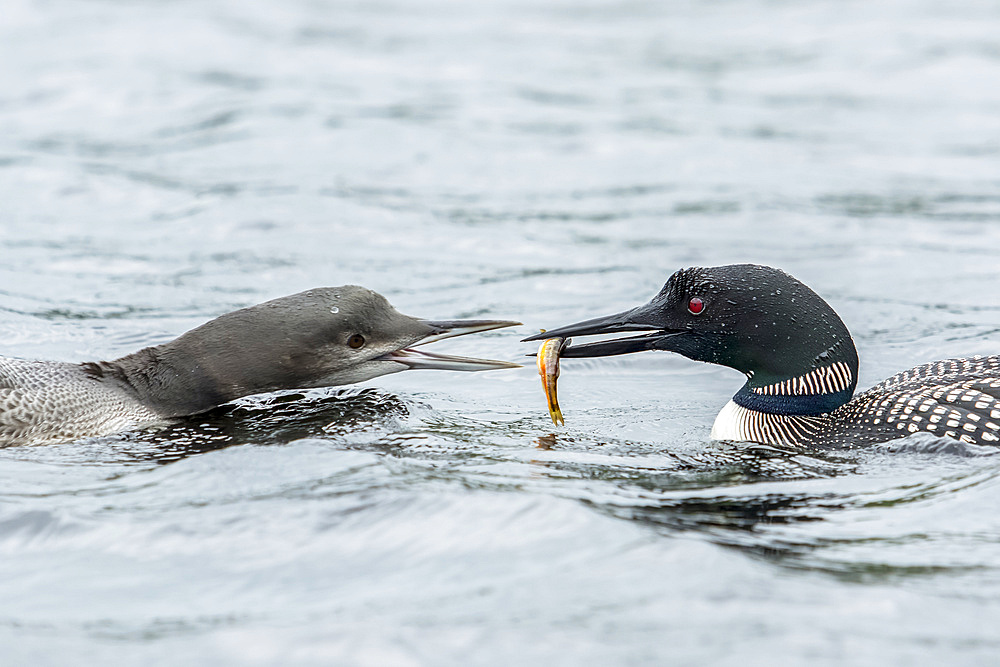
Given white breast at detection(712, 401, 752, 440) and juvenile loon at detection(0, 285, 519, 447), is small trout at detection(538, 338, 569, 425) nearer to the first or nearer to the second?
juvenile loon at detection(0, 285, 519, 447)

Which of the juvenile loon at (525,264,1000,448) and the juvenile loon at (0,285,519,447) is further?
the juvenile loon at (0,285,519,447)

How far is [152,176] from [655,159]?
4.51 m

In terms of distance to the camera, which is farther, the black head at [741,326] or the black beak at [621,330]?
the black beak at [621,330]

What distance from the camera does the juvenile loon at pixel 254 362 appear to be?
209 inches

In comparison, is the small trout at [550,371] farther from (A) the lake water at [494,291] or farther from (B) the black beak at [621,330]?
(A) the lake water at [494,291]

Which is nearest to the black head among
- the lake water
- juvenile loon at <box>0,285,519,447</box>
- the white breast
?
the white breast

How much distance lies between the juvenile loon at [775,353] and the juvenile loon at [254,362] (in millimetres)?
647

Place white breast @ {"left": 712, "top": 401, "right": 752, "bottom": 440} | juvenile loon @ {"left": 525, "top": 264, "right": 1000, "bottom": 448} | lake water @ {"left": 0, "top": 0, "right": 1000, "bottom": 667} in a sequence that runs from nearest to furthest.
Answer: lake water @ {"left": 0, "top": 0, "right": 1000, "bottom": 667}, juvenile loon @ {"left": 525, "top": 264, "right": 1000, "bottom": 448}, white breast @ {"left": 712, "top": 401, "right": 752, "bottom": 440}

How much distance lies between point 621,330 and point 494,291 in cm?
290

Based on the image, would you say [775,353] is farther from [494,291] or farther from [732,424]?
[494,291]

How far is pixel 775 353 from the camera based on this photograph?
5141 millimetres

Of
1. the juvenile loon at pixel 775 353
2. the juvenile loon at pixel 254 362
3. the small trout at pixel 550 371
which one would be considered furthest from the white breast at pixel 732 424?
the juvenile loon at pixel 254 362

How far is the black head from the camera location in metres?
5.10

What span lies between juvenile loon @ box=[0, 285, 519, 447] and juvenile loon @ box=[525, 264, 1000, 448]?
65 cm
